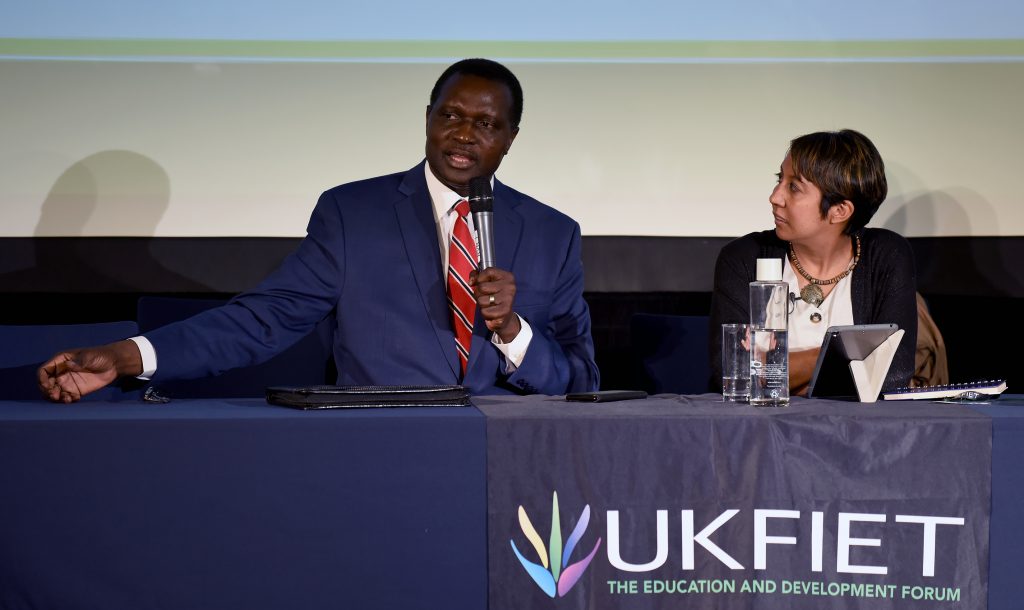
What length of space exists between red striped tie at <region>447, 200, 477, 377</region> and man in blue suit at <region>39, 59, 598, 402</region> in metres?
0.01

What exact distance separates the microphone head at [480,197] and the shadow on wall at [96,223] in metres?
1.90

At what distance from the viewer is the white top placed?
264 cm

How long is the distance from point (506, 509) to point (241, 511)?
1.29 feet

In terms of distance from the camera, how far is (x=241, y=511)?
160 cm

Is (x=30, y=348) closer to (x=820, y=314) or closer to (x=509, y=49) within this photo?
(x=509, y=49)

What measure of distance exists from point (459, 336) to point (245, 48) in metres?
1.69

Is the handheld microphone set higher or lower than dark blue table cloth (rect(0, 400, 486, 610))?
higher

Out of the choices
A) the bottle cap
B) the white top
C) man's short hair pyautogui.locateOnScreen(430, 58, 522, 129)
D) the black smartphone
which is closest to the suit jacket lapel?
man's short hair pyautogui.locateOnScreen(430, 58, 522, 129)

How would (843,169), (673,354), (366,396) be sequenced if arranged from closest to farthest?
1. (366,396)
2. (843,169)
3. (673,354)

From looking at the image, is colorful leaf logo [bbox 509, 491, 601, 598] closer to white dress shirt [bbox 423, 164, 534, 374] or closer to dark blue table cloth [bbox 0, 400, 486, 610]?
dark blue table cloth [bbox 0, 400, 486, 610]

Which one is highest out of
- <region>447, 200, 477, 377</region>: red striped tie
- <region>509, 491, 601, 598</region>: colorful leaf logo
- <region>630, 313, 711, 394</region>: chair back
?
<region>447, 200, 477, 377</region>: red striped tie

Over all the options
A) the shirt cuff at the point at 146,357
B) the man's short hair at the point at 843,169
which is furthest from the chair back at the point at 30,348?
the man's short hair at the point at 843,169

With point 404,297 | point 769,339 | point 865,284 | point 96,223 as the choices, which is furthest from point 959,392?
point 96,223

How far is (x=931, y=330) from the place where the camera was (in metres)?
2.97
